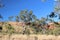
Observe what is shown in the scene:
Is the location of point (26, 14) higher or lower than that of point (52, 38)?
higher

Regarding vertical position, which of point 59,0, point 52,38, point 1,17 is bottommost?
point 52,38

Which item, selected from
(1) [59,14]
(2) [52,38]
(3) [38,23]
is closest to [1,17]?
(3) [38,23]

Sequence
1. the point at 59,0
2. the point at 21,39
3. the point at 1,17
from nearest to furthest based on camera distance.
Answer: the point at 21,39
the point at 59,0
the point at 1,17

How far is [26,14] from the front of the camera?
41.0m

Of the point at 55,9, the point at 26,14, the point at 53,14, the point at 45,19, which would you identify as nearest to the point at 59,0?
the point at 55,9

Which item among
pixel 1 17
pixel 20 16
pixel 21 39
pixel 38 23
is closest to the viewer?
pixel 21 39

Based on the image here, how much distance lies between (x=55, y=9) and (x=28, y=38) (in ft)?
51.1

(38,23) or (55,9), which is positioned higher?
(55,9)

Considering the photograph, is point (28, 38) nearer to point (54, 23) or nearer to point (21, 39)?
point (21, 39)

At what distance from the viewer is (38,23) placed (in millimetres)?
33719

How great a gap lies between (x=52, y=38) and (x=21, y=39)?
7.31ft

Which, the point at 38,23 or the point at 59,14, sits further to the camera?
the point at 38,23

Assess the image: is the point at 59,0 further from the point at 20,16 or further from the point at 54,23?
the point at 20,16

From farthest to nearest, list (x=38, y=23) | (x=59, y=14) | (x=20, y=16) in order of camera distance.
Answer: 1. (x=20, y=16)
2. (x=38, y=23)
3. (x=59, y=14)
